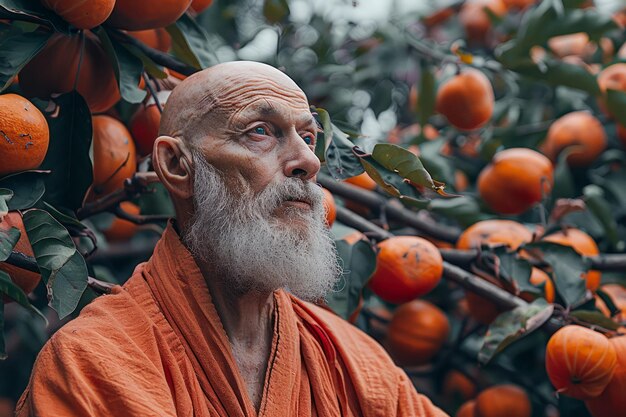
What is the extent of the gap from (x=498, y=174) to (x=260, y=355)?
1222 millimetres

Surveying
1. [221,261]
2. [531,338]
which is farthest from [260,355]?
[531,338]

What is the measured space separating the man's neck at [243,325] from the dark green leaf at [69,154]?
15.6 inches

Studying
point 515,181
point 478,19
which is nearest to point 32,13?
point 515,181

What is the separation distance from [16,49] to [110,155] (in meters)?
0.34

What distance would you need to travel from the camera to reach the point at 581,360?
7.14 ft

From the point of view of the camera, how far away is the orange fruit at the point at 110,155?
225cm

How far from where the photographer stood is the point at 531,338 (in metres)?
2.90

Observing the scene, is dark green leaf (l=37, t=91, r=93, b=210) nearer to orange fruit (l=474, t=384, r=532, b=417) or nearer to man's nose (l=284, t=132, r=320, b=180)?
man's nose (l=284, t=132, r=320, b=180)

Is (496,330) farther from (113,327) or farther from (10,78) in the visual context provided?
(10,78)

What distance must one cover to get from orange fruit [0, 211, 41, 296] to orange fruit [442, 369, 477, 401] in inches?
58.7

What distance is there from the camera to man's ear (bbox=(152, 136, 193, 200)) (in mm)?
1926

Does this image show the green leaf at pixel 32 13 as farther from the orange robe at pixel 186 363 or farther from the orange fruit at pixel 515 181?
the orange fruit at pixel 515 181

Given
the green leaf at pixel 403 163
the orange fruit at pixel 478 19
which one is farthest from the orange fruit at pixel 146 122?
the orange fruit at pixel 478 19

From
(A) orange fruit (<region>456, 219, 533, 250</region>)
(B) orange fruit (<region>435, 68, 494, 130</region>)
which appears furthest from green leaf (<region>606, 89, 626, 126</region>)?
(A) orange fruit (<region>456, 219, 533, 250</region>)
